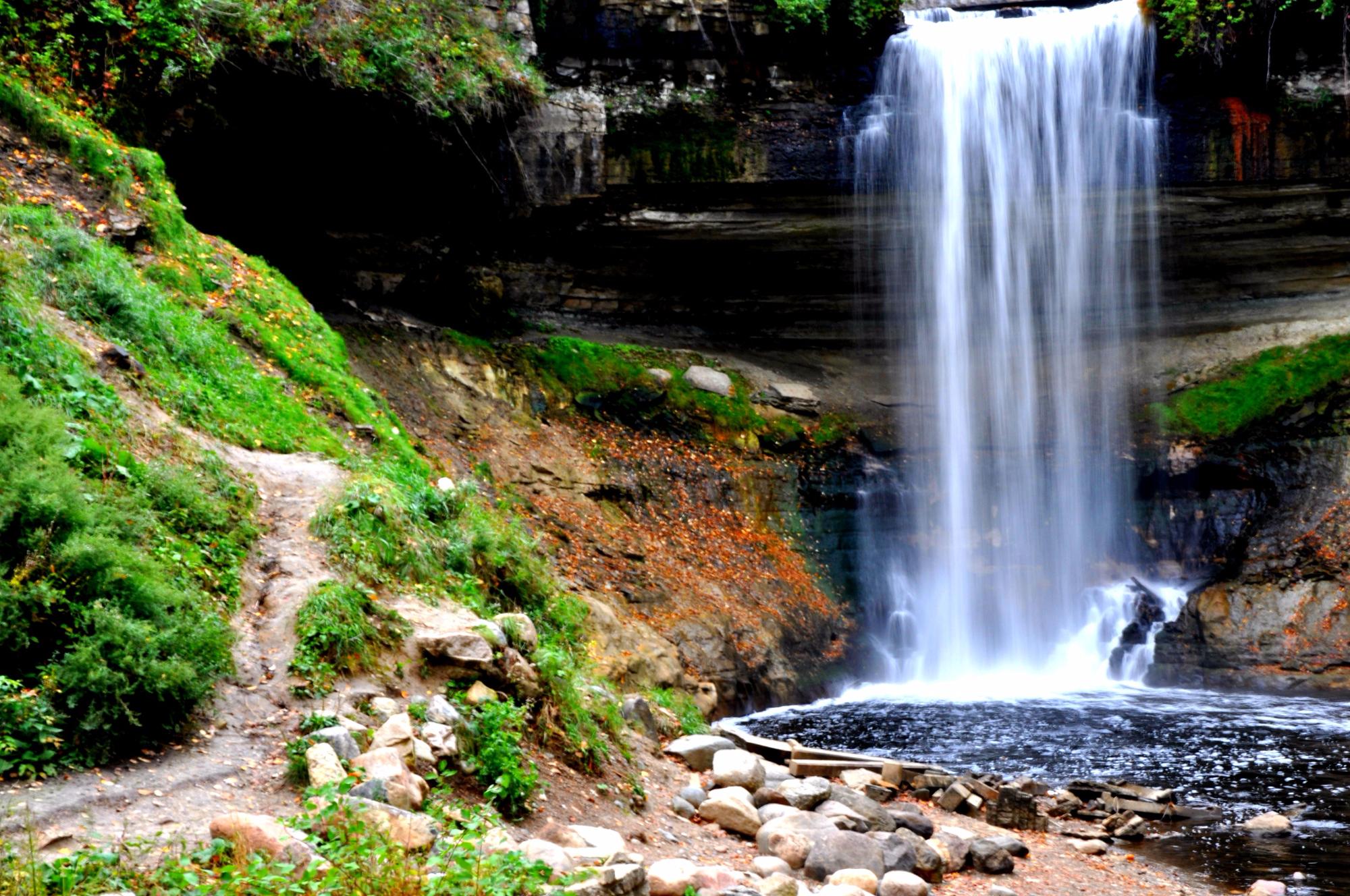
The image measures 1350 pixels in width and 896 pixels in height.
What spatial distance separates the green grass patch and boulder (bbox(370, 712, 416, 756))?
58.4 ft

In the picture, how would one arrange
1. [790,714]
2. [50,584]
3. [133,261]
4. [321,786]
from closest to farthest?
[321,786] < [50,584] < [133,261] < [790,714]

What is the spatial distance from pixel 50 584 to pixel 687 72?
50.0ft

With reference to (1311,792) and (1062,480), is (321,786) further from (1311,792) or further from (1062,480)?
(1062,480)

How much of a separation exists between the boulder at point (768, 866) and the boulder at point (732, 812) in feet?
1.68

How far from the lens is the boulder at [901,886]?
610cm

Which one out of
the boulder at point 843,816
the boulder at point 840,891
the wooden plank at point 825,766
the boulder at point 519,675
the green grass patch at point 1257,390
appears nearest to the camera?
the boulder at point 840,891

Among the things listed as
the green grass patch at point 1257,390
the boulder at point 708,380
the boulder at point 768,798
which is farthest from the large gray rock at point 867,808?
the green grass patch at point 1257,390

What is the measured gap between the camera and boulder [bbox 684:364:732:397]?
19.4 meters

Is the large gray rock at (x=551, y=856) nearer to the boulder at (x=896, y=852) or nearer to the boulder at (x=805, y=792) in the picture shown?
the boulder at (x=896, y=852)

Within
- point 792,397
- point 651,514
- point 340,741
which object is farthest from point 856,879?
point 792,397

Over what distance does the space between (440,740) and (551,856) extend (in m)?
1.15

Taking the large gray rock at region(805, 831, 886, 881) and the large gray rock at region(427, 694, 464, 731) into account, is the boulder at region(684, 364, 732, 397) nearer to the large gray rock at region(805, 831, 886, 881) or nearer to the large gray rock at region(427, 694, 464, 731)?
the large gray rock at region(805, 831, 886, 881)

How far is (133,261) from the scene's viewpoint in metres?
9.75

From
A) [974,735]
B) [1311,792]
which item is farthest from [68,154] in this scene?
[1311,792]
